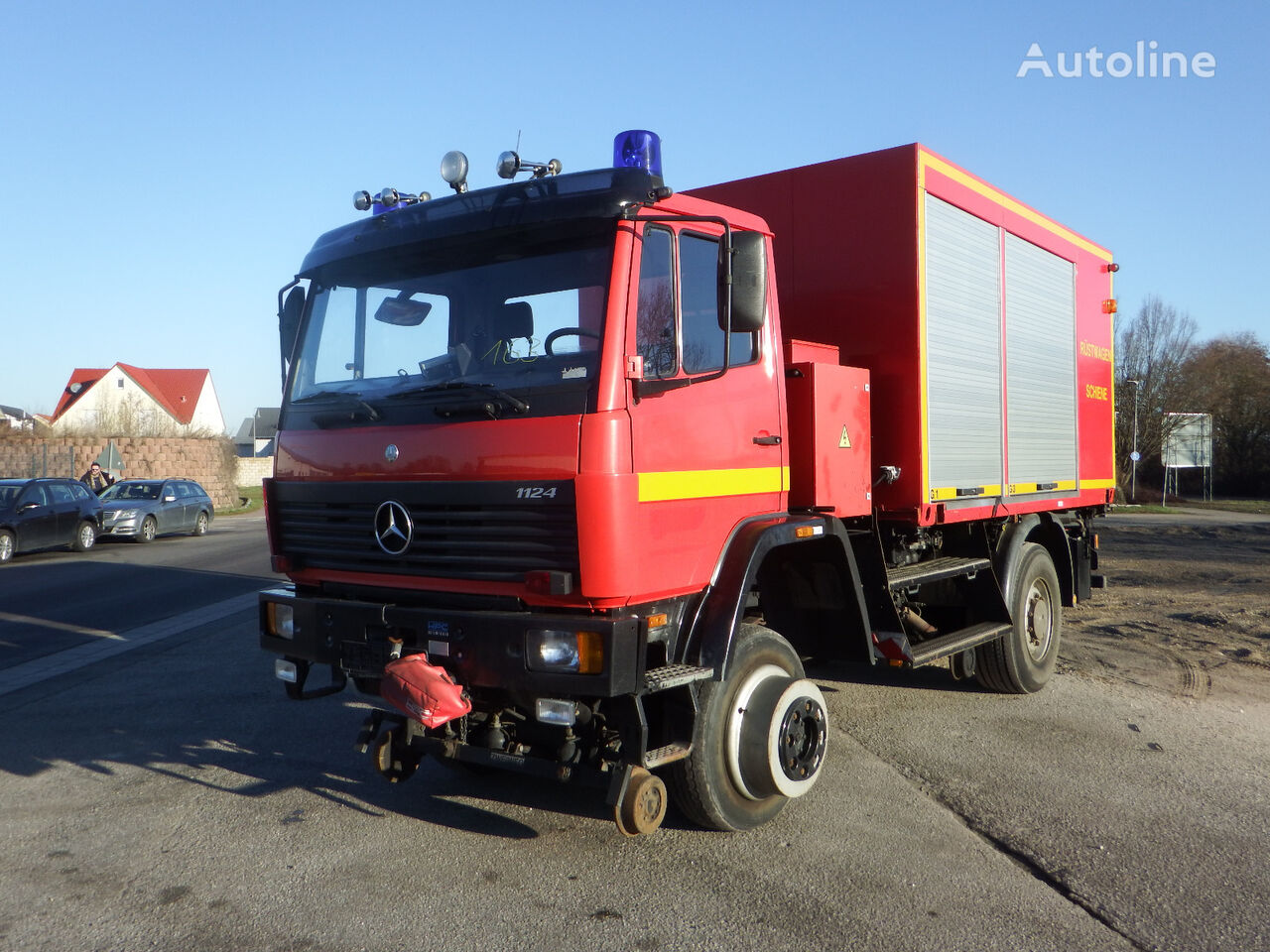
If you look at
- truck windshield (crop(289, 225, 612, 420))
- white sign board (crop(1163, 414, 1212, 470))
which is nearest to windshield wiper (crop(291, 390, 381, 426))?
truck windshield (crop(289, 225, 612, 420))

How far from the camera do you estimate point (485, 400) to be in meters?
4.15

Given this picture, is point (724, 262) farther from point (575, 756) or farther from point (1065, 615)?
point (1065, 615)

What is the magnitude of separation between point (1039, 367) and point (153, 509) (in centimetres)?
2107

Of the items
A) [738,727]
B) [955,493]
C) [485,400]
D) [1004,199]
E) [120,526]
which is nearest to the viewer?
[485,400]

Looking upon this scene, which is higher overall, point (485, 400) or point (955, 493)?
point (485, 400)

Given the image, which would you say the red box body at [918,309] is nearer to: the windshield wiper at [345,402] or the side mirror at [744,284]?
the side mirror at [744,284]

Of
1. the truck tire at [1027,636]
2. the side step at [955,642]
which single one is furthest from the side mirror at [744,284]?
the truck tire at [1027,636]

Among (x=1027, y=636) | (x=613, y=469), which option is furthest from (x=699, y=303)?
(x=1027, y=636)

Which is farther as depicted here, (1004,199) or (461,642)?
(1004,199)

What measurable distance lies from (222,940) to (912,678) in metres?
5.80

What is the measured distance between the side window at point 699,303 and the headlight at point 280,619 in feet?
7.22

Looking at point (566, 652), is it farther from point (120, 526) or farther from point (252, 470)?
point (252, 470)

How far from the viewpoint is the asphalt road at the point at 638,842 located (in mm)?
3754

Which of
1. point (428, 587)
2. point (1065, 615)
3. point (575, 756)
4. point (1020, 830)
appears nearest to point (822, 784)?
point (1020, 830)
